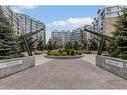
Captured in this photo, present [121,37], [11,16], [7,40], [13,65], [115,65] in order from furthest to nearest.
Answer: [11,16]
[7,40]
[121,37]
[13,65]
[115,65]

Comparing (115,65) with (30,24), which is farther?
(30,24)

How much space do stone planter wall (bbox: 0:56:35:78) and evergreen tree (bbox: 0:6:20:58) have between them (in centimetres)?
98

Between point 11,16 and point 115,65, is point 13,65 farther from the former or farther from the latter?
point 11,16

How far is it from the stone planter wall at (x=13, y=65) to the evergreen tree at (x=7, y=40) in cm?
98

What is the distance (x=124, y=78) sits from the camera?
9.41m

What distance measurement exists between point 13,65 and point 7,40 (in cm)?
352

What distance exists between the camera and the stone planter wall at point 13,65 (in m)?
10.0

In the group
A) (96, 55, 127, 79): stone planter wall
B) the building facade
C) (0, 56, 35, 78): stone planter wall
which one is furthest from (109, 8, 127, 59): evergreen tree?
the building facade

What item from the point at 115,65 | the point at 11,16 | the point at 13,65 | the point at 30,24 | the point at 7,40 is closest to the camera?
the point at 115,65

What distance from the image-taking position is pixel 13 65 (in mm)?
11453

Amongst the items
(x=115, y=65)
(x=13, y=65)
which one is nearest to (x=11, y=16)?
(x=13, y=65)

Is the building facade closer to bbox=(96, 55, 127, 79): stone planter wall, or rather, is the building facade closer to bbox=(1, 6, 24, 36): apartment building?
bbox=(1, 6, 24, 36): apartment building

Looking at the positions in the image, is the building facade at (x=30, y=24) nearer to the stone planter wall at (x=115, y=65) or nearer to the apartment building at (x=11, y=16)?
the apartment building at (x=11, y=16)
